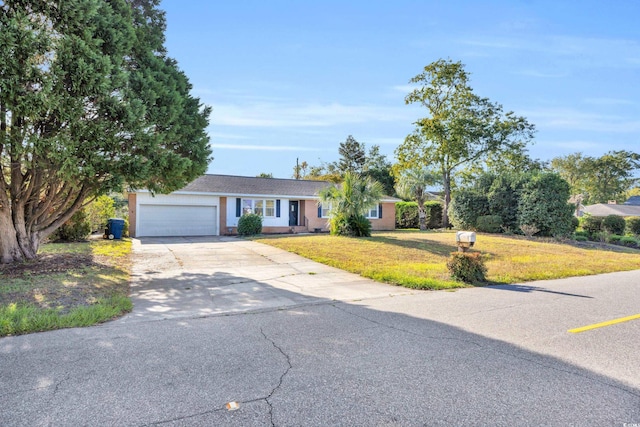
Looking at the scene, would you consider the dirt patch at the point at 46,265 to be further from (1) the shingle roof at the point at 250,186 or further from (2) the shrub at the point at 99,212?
(1) the shingle roof at the point at 250,186

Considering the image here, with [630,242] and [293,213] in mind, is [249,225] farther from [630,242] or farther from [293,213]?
[630,242]

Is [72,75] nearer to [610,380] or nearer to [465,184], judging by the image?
[610,380]

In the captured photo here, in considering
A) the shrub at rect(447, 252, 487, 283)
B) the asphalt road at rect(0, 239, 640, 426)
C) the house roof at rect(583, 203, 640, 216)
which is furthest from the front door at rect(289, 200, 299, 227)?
the house roof at rect(583, 203, 640, 216)

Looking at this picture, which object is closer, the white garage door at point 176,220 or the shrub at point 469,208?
the white garage door at point 176,220

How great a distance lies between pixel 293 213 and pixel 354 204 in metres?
7.58

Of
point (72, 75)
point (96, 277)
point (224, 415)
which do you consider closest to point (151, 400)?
point (224, 415)

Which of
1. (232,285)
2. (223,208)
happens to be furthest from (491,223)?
(232,285)

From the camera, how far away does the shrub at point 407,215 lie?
2958 centimetres

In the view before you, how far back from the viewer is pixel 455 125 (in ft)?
86.8

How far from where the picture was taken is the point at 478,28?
11141mm

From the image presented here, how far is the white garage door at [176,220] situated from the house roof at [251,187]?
125 centimetres

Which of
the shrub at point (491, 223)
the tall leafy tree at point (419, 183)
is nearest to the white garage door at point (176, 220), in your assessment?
the tall leafy tree at point (419, 183)

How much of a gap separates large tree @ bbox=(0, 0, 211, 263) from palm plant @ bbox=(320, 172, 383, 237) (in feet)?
30.0

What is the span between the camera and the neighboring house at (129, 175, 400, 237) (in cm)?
2005
